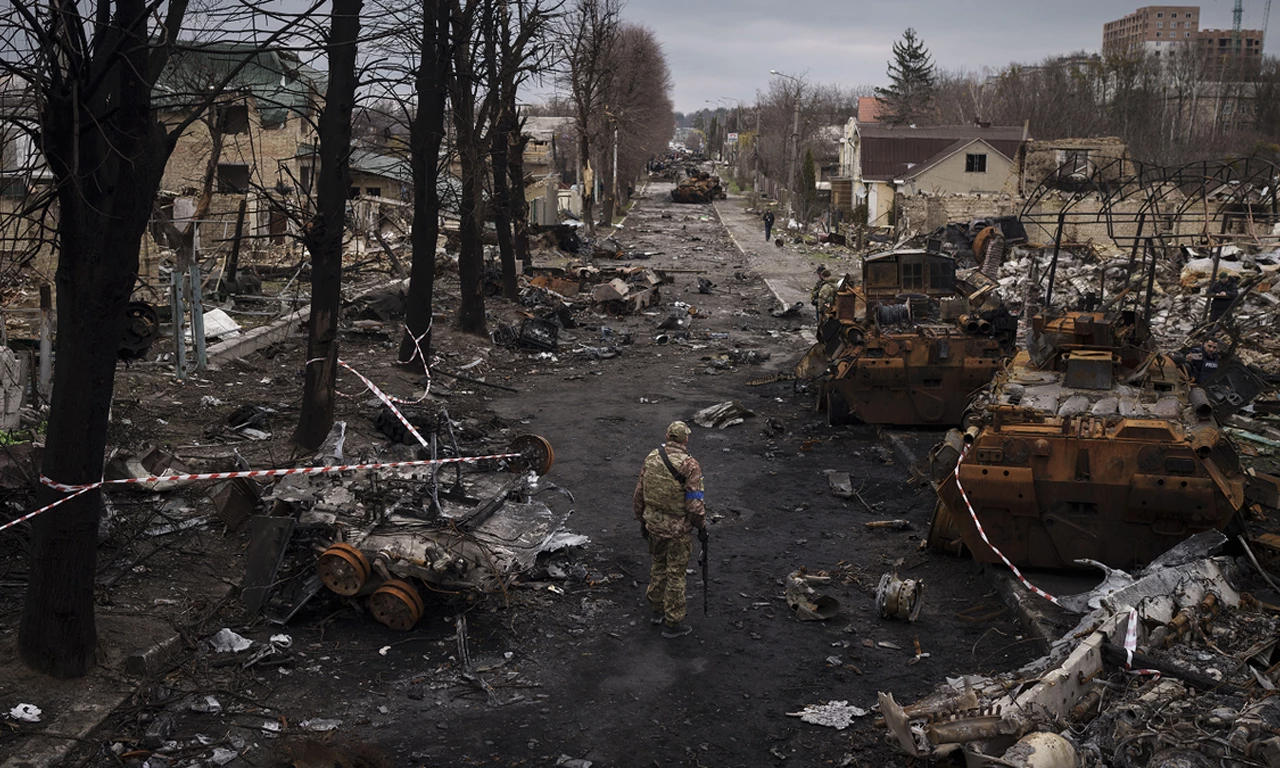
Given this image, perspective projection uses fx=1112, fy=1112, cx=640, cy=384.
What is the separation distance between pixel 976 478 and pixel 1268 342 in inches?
521

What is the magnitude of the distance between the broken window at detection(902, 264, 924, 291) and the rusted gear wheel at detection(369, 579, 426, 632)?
1144 centimetres

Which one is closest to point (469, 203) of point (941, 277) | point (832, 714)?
point (941, 277)

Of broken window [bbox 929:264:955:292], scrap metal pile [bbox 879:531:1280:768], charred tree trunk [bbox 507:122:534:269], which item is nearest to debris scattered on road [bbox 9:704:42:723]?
scrap metal pile [bbox 879:531:1280:768]

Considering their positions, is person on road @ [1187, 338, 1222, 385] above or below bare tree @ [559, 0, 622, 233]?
below

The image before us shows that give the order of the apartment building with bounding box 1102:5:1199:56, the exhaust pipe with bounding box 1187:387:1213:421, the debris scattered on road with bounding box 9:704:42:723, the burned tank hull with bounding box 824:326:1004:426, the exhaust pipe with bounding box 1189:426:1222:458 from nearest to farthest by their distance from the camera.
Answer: the debris scattered on road with bounding box 9:704:42:723 → the exhaust pipe with bounding box 1189:426:1222:458 → the exhaust pipe with bounding box 1187:387:1213:421 → the burned tank hull with bounding box 824:326:1004:426 → the apartment building with bounding box 1102:5:1199:56

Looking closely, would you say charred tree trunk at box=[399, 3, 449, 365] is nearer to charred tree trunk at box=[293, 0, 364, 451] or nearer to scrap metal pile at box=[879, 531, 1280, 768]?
charred tree trunk at box=[293, 0, 364, 451]

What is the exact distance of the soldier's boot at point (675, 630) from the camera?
26.9 ft

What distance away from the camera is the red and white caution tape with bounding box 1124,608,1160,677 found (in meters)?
6.42

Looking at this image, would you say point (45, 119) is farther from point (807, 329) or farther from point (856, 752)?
point (807, 329)

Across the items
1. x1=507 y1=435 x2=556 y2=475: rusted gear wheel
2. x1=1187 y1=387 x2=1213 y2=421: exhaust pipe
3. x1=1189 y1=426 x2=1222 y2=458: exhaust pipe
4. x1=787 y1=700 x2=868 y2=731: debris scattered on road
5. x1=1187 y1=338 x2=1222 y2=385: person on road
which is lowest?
x1=787 y1=700 x2=868 y2=731: debris scattered on road

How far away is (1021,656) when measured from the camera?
7.75 metres

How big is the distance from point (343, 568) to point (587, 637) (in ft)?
5.93

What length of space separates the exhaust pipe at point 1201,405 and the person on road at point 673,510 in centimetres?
432

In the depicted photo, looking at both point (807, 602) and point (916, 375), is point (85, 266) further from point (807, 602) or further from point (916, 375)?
point (916, 375)
